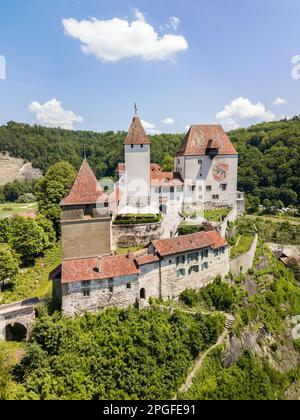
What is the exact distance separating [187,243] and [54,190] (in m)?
24.0

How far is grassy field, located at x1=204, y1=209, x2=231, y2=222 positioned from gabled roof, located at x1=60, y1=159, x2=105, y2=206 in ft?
57.0

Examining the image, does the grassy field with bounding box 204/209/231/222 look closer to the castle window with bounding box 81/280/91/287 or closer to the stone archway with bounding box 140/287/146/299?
the stone archway with bounding box 140/287/146/299

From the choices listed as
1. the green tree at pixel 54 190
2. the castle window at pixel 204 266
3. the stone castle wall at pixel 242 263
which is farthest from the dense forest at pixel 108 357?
the green tree at pixel 54 190

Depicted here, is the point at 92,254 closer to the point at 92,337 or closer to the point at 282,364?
the point at 92,337

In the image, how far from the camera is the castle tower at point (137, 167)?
130ft

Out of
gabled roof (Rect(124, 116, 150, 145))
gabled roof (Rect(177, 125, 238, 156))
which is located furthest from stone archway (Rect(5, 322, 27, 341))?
gabled roof (Rect(177, 125, 238, 156))

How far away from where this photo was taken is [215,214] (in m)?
43.3

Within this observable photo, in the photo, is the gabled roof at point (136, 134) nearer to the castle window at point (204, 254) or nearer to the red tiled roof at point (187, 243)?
the red tiled roof at point (187, 243)

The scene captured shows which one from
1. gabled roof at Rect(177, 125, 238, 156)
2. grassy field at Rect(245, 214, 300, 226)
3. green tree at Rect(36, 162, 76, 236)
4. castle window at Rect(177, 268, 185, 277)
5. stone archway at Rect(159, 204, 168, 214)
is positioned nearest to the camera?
castle window at Rect(177, 268, 185, 277)

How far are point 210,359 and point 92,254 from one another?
1572 cm

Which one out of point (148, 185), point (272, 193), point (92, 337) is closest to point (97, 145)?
point (272, 193)

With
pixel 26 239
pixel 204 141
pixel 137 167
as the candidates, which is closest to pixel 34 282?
pixel 26 239

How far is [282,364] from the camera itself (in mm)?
32469

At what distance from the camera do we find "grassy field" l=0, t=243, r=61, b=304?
99.1 ft
